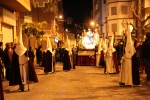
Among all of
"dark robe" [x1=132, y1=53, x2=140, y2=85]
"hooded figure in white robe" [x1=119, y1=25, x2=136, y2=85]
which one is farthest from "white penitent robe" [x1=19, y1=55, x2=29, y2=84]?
"dark robe" [x1=132, y1=53, x2=140, y2=85]

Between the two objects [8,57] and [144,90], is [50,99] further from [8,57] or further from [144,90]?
[8,57]

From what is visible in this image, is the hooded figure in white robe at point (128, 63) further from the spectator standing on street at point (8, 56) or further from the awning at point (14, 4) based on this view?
the awning at point (14, 4)

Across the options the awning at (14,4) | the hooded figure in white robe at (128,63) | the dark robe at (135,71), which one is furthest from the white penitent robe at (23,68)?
the awning at (14,4)

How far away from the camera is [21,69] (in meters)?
13.0

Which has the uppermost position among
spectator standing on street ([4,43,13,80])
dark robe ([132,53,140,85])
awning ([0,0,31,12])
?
awning ([0,0,31,12])

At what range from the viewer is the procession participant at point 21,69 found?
12828 mm

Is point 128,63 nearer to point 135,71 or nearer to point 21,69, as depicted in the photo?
point 135,71

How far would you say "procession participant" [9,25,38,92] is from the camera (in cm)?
1283

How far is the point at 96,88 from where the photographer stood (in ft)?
44.1

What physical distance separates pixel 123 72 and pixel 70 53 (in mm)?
11771

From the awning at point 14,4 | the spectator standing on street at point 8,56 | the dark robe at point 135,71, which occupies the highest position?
the awning at point 14,4

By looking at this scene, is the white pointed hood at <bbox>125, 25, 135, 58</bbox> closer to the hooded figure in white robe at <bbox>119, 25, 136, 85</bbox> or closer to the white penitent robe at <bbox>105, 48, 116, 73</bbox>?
the hooded figure in white robe at <bbox>119, 25, 136, 85</bbox>

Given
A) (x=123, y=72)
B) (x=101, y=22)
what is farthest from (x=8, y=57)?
(x=101, y=22)

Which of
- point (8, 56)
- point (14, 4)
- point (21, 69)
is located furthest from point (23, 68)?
point (14, 4)
